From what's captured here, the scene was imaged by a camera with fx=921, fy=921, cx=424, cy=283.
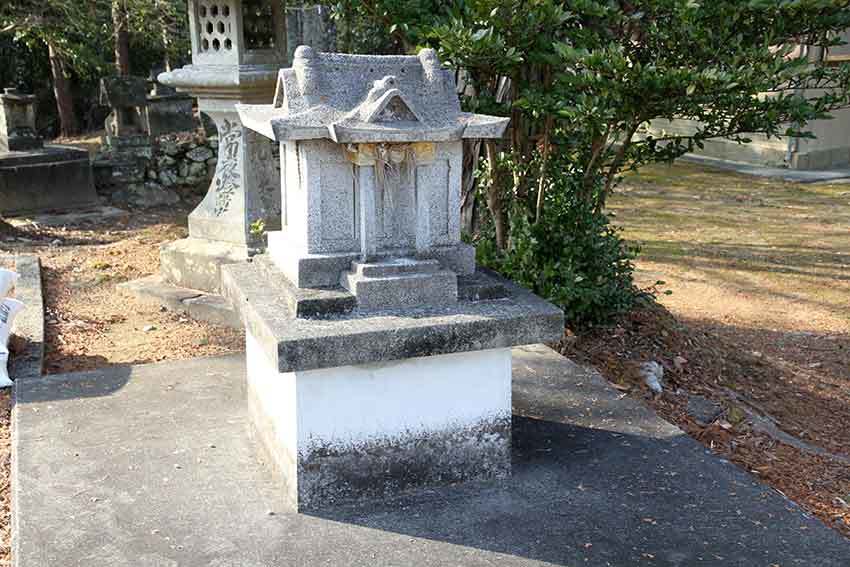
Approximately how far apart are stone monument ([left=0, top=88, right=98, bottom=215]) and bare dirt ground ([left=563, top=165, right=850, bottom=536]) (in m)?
7.17

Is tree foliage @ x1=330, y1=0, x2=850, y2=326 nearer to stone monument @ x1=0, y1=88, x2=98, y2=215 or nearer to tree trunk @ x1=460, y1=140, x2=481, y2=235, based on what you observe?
tree trunk @ x1=460, y1=140, x2=481, y2=235

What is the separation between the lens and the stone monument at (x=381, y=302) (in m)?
3.62

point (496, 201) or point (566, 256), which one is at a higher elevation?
point (496, 201)

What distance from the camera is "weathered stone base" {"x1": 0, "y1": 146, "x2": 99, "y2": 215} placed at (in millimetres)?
11461

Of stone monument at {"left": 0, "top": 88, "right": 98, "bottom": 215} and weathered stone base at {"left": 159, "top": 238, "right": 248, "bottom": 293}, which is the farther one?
stone monument at {"left": 0, "top": 88, "right": 98, "bottom": 215}

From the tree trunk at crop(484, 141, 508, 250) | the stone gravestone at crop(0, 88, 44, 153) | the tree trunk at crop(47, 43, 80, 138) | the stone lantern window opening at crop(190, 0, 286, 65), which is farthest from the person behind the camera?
the tree trunk at crop(47, 43, 80, 138)

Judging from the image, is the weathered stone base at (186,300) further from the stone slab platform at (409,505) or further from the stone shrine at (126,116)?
the stone shrine at (126,116)

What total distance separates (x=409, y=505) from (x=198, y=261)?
4.16m

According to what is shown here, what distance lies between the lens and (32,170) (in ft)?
38.2

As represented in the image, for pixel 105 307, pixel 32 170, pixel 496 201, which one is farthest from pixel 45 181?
pixel 496 201

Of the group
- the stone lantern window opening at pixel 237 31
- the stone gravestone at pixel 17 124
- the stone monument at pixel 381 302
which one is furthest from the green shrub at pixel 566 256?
the stone gravestone at pixel 17 124

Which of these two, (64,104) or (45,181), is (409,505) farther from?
(64,104)

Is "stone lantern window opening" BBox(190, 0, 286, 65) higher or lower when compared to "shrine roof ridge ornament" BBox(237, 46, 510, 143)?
higher

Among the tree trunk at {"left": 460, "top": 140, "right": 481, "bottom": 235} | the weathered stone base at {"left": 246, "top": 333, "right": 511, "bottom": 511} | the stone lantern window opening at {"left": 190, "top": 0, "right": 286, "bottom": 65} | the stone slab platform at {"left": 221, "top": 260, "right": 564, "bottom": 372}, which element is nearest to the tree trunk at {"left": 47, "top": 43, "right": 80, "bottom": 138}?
the stone lantern window opening at {"left": 190, "top": 0, "right": 286, "bottom": 65}
